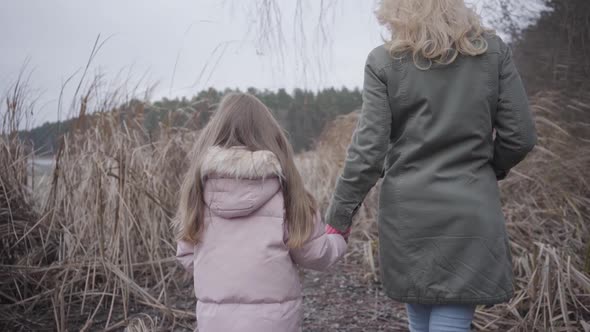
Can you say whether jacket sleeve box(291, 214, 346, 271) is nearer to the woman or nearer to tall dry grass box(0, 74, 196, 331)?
the woman

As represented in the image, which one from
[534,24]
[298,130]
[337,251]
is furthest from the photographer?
[298,130]

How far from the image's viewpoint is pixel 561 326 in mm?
2277

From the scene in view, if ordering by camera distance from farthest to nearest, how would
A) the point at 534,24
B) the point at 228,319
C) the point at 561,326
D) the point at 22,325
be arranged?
the point at 534,24 < the point at 22,325 < the point at 561,326 < the point at 228,319

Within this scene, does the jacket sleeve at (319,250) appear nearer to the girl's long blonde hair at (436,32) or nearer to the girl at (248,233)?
the girl at (248,233)

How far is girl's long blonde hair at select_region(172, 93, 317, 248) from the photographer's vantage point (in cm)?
166

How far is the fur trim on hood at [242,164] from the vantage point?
5.23 ft

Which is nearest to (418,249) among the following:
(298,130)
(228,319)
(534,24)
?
(228,319)

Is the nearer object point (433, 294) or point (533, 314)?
point (433, 294)

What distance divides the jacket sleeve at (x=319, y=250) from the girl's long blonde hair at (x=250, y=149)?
0.13 ft

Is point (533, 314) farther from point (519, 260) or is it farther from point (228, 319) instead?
point (228, 319)

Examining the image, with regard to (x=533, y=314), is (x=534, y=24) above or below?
above

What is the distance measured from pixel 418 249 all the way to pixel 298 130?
5378mm

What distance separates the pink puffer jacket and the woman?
0.25 m

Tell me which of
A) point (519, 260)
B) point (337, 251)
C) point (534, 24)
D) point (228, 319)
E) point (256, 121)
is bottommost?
point (519, 260)
